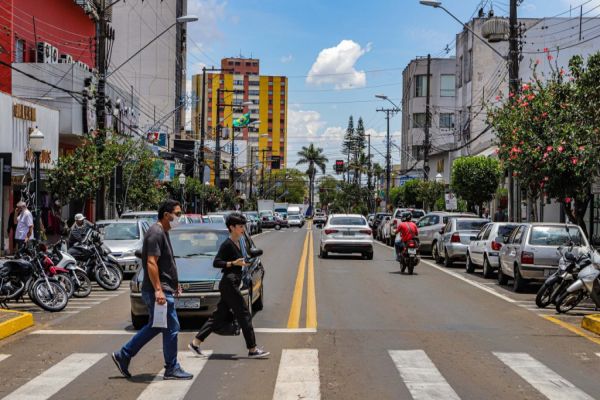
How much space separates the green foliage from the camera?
39688mm

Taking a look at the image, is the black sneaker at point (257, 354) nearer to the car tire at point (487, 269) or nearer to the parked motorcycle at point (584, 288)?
the parked motorcycle at point (584, 288)

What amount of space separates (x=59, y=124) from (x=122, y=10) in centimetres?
3640

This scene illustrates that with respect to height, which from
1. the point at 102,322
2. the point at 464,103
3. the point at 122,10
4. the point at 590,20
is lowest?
the point at 102,322

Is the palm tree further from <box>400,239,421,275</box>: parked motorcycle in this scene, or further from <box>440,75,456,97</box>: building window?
<box>400,239,421,275</box>: parked motorcycle

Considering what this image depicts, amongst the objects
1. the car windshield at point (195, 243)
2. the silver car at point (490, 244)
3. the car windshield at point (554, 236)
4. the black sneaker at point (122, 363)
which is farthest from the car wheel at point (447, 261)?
the black sneaker at point (122, 363)

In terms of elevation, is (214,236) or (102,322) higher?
(214,236)

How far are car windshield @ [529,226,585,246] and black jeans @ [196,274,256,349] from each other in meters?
9.93

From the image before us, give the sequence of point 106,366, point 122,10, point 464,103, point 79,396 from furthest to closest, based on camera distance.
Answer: point 122,10, point 464,103, point 106,366, point 79,396

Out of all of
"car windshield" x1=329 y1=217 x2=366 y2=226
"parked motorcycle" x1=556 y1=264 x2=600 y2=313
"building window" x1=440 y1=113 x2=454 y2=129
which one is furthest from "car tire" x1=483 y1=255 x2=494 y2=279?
"building window" x1=440 y1=113 x2=454 y2=129

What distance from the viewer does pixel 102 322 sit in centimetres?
1312

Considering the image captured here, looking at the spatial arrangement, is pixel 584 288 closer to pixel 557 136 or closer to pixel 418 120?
pixel 557 136

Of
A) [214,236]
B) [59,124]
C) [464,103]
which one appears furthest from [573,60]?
[464,103]

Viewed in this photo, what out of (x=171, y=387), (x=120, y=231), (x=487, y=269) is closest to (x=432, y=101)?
(x=487, y=269)

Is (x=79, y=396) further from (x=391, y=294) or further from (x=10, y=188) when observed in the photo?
(x=10, y=188)
